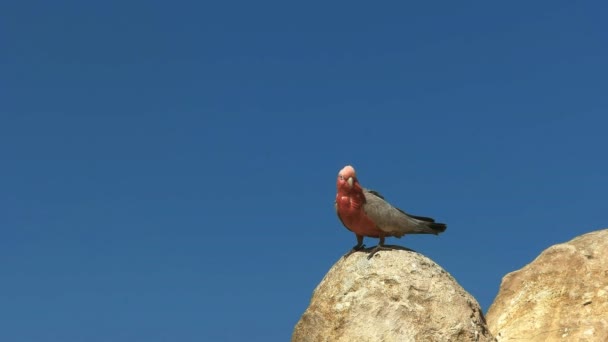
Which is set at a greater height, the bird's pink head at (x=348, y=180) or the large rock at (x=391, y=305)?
the bird's pink head at (x=348, y=180)

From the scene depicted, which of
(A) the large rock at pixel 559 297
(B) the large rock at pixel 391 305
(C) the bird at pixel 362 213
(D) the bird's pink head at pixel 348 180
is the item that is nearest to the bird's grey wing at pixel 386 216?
(C) the bird at pixel 362 213

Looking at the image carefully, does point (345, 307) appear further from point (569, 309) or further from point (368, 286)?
point (569, 309)

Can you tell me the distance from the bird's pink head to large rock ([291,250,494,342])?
46.6 inches

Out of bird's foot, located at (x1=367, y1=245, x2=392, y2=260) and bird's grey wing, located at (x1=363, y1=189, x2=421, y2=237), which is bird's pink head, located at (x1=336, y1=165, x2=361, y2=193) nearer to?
bird's grey wing, located at (x1=363, y1=189, x2=421, y2=237)

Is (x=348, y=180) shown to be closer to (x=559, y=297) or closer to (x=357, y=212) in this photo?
(x=357, y=212)

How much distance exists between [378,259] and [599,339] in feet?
17.5

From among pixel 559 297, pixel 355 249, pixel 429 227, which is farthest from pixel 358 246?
pixel 559 297

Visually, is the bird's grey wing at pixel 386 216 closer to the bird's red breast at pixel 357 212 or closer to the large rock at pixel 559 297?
the bird's red breast at pixel 357 212

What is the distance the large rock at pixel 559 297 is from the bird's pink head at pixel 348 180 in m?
5.19

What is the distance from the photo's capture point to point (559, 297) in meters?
16.9

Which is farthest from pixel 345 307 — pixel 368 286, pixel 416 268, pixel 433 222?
pixel 433 222

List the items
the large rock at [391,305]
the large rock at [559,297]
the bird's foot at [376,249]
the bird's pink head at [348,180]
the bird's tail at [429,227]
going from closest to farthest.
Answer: the large rock at [391,305] → the bird's foot at [376,249] → the bird's pink head at [348,180] → the bird's tail at [429,227] → the large rock at [559,297]

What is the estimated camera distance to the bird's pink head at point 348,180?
13984 millimetres

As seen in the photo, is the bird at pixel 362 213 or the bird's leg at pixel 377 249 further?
the bird at pixel 362 213
